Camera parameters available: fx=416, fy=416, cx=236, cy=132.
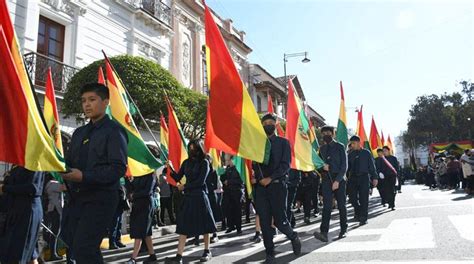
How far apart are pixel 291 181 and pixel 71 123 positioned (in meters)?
8.85

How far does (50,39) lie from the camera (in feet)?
48.2

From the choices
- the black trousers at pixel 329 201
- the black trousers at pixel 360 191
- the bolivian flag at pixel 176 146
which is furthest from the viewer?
the black trousers at pixel 360 191

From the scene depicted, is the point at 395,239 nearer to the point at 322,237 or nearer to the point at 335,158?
the point at 322,237

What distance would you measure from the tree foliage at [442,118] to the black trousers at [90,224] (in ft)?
152

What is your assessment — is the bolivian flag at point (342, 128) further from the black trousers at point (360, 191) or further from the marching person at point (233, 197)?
the marching person at point (233, 197)

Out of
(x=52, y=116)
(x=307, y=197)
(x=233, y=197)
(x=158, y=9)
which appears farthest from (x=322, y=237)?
(x=158, y=9)

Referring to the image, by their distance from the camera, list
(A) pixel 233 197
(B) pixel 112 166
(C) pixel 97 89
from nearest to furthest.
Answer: (B) pixel 112 166
(C) pixel 97 89
(A) pixel 233 197

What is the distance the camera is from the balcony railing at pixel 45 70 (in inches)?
511

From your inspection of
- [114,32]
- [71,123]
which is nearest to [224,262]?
[71,123]

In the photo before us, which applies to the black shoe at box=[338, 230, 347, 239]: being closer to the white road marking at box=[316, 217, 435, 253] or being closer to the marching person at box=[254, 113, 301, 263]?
the white road marking at box=[316, 217, 435, 253]

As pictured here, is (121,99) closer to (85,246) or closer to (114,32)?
(85,246)

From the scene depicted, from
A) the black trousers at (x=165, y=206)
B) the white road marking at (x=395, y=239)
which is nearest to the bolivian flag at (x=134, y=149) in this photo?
the white road marking at (x=395, y=239)

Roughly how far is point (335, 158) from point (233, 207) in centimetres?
343

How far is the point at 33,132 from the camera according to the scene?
3.21m
